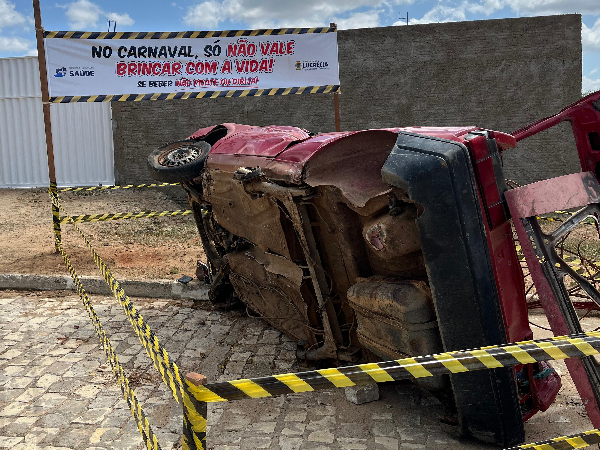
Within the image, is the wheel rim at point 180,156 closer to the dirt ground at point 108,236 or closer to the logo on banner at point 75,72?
the dirt ground at point 108,236

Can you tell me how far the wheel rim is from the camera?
5477 mm

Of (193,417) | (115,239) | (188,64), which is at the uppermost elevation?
(188,64)

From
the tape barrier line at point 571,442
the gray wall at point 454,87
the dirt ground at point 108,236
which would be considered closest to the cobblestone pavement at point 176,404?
the tape barrier line at point 571,442

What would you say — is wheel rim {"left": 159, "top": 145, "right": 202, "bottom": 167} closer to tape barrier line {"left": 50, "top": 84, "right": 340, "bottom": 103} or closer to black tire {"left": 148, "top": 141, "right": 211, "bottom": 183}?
black tire {"left": 148, "top": 141, "right": 211, "bottom": 183}

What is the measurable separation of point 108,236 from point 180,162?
5213 millimetres

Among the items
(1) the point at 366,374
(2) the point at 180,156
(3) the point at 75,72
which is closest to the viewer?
(1) the point at 366,374

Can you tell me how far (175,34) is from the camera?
333 inches

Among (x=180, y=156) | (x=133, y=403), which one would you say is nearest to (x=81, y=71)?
(x=180, y=156)

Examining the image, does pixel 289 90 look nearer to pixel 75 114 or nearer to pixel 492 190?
pixel 492 190

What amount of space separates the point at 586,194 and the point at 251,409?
8.57 ft

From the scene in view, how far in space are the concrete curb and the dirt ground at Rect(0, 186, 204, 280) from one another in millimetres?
485

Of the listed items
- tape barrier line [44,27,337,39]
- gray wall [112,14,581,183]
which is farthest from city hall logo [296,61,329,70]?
gray wall [112,14,581,183]

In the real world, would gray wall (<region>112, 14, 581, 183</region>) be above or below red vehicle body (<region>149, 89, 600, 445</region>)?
above

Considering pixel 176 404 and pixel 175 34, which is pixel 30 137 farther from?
pixel 176 404
